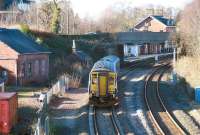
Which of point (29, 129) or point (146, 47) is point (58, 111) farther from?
point (146, 47)

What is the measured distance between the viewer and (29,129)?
23.9 meters

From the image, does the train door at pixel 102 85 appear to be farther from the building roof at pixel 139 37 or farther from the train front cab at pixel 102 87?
the building roof at pixel 139 37

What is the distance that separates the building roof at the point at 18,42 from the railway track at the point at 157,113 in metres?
10.4

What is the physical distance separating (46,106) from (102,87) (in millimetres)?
3710

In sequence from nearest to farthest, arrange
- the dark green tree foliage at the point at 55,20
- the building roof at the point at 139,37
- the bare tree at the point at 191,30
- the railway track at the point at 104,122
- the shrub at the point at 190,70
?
1. the railway track at the point at 104,122
2. the shrub at the point at 190,70
3. the bare tree at the point at 191,30
4. the dark green tree foliage at the point at 55,20
5. the building roof at the point at 139,37

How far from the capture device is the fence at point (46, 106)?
21.2 metres

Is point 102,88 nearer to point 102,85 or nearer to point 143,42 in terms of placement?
point 102,85

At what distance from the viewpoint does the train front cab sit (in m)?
30.3

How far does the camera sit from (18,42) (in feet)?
137

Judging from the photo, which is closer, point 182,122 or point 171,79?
point 182,122

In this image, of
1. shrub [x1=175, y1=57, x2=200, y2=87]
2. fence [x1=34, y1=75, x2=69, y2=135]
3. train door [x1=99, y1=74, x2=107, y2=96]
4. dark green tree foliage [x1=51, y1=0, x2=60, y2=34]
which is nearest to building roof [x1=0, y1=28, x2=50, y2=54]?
fence [x1=34, y1=75, x2=69, y2=135]

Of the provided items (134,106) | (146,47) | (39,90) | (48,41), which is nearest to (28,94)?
(39,90)

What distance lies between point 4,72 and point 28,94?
5250mm

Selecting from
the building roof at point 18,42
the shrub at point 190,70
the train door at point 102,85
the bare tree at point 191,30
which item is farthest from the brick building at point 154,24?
the train door at point 102,85
